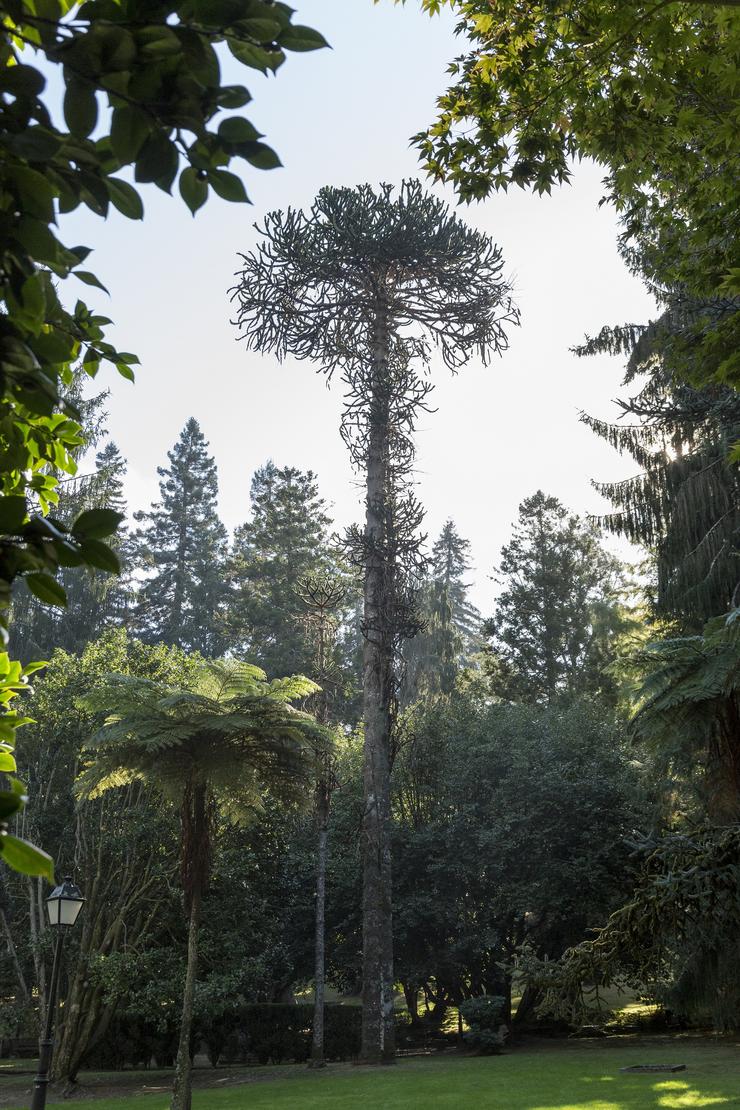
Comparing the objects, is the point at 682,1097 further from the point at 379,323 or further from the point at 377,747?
the point at 379,323

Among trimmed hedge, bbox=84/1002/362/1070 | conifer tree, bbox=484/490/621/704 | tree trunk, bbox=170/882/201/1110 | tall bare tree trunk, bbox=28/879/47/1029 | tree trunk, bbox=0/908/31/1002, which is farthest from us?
conifer tree, bbox=484/490/621/704

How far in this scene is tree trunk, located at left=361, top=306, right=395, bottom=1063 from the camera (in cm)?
1512

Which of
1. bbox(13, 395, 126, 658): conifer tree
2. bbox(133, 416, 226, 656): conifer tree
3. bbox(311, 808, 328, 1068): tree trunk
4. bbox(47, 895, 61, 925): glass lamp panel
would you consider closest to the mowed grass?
bbox(311, 808, 328, 1068): tree trunk

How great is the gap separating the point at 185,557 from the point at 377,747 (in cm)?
3133

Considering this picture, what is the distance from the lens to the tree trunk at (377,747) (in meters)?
15.1

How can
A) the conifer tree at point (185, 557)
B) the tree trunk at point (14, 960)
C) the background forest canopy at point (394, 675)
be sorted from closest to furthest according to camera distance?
the background forest canopy at point (394, 675) < the tree trunk at point (14, 960) < the conifer tree at point (185, 557)

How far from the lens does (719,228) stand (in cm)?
385

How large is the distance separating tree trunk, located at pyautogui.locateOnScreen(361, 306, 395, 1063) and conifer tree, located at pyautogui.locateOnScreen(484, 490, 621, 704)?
1441 centimetres

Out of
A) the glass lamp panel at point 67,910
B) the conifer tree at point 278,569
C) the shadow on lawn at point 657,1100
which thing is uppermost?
the conifer tree at point 278,569

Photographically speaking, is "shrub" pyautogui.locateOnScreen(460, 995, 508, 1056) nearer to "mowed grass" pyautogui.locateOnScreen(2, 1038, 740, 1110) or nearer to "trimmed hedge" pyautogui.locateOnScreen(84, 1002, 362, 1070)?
"mowed grass" pyautogui.locateOnScreen(2, 1038, 740, 1110)

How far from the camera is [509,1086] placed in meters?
11.3

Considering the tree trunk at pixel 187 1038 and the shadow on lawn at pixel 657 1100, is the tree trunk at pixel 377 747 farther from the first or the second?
the tree trunk at pixel 187 1038

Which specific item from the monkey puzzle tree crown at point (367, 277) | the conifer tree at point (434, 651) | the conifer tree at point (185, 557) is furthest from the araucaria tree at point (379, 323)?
the conifer tree at point (185, 557)

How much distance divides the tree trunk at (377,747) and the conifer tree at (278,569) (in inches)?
618
